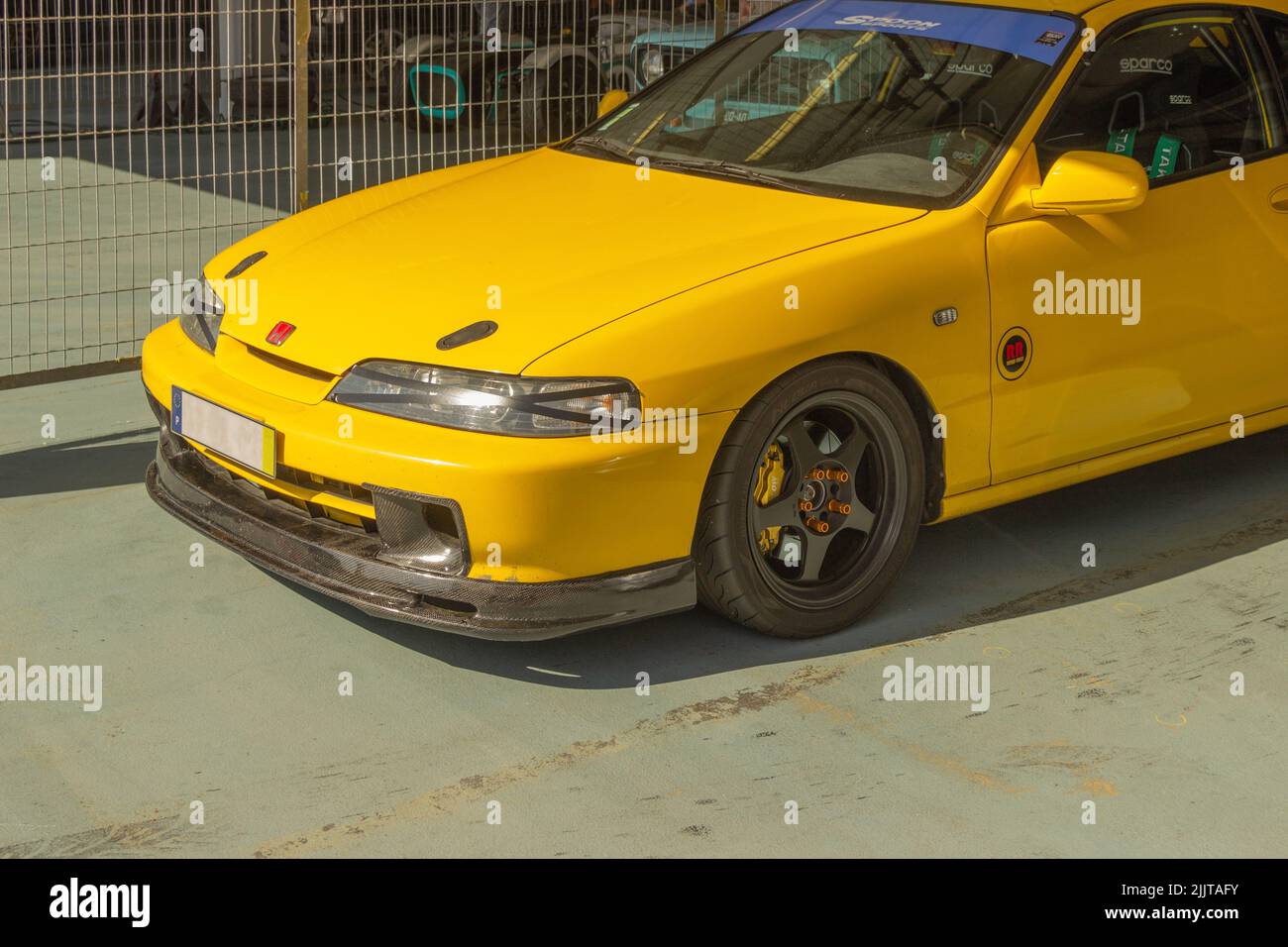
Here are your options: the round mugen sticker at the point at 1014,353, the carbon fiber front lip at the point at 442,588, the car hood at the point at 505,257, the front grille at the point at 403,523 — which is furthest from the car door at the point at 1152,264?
the front grille at the point at 403,523

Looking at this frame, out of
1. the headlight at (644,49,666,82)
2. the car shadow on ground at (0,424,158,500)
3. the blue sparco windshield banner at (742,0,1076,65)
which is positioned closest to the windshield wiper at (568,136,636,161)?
the blue sparco windshield banner at (742,0,1076,65)

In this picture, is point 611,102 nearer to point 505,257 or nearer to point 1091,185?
point 505,257

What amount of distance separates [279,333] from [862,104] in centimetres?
182

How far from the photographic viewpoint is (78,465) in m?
5.75

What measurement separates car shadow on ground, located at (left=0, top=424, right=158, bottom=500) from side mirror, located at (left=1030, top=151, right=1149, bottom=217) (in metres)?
3.09

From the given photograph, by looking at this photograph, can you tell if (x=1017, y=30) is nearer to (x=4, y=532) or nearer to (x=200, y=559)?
(x=200, y=559)

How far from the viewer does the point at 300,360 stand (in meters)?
4.10

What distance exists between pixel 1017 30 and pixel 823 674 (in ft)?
6.46

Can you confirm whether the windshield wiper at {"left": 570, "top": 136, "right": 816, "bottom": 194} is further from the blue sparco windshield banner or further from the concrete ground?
the concrete ground

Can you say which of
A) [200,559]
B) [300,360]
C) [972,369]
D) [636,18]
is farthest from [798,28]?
[636,18]

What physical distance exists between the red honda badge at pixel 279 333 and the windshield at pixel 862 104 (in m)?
Result: 1.30

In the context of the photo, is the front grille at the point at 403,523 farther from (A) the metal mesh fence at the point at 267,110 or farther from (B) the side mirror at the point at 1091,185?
(A) the metal mesh fence at the point at 267,110

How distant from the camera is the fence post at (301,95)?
6930mm

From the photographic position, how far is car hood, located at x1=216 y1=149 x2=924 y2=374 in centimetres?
398
